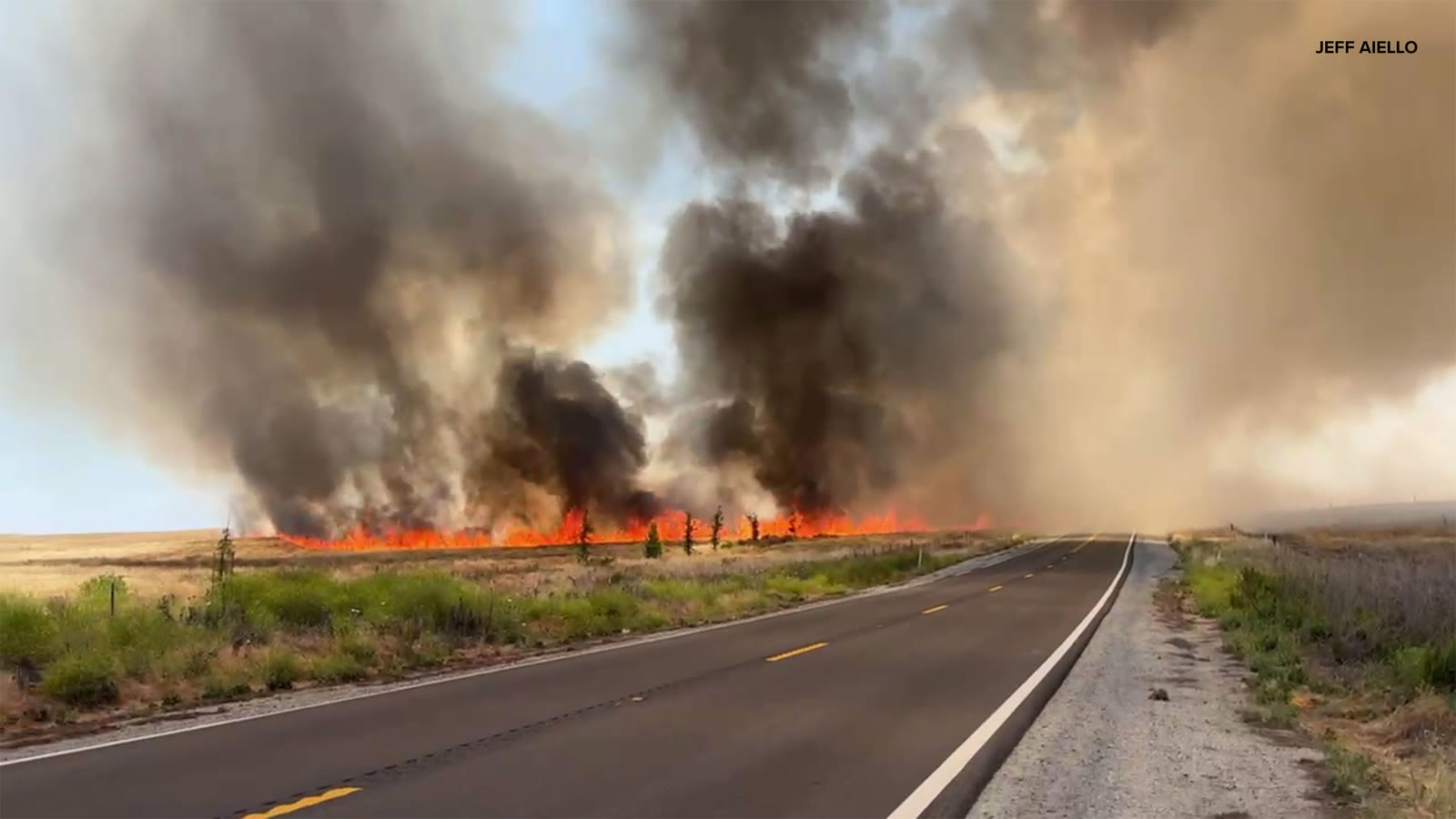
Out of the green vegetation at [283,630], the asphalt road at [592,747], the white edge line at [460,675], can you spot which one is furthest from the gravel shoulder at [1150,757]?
the green vegetation at [283,630]

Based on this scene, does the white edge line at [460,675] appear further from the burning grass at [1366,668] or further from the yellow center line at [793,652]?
the burning grass at [1366,668]

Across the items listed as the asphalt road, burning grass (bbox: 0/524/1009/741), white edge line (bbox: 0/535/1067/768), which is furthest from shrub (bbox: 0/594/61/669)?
the asphalt road

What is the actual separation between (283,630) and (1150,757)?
38.5 feet

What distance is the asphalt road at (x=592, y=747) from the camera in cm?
563

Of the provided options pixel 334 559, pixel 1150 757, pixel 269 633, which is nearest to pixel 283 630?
pixel 269 633

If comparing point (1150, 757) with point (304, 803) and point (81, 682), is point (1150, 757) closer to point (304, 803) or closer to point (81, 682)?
point (304, 803)

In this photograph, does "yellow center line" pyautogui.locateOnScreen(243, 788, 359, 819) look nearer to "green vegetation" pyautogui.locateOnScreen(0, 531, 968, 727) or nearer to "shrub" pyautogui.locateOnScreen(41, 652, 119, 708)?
"green vegetation" pyautogui.locateOnScreen(0, 531, 968, 727)

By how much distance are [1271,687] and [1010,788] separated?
606 centimetres

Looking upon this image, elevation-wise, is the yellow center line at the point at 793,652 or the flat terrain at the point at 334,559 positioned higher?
the yellow center line at the point at 793,652

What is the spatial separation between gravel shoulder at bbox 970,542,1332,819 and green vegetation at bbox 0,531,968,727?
8.03 m

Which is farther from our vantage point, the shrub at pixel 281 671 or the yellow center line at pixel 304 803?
the shrub at pixel 281 671

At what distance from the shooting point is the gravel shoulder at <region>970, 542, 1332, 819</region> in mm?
5816

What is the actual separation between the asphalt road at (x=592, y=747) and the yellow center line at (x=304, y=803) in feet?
0.05

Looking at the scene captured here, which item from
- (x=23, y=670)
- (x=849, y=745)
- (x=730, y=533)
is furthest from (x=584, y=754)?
(x=730, y=533)
